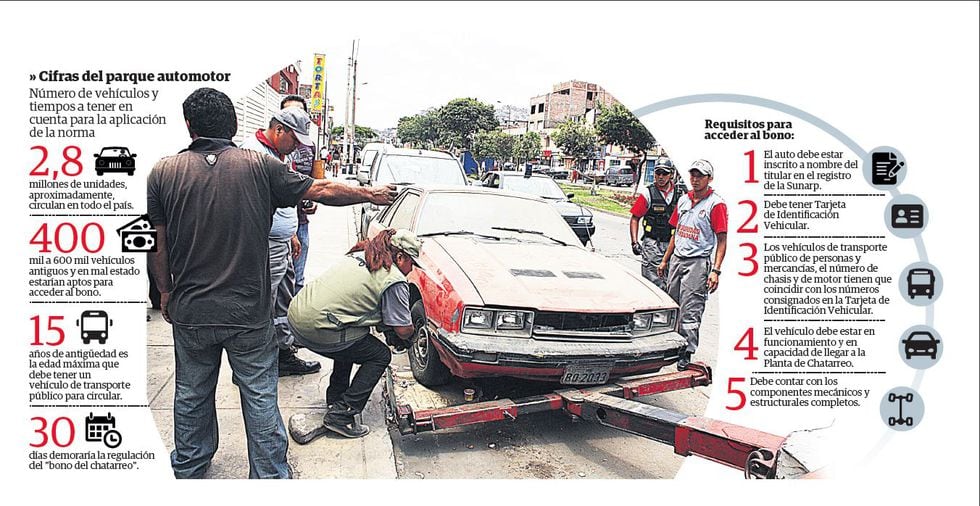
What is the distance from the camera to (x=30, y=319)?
287 centimetres

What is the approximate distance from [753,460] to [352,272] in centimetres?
210

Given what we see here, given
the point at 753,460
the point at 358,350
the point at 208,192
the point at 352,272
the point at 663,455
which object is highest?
the point at 208,192

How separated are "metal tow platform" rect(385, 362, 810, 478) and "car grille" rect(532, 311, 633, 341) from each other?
1.02ft

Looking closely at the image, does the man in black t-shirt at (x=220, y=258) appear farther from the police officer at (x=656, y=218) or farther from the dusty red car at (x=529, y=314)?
the police officer at (x=656, y=218)

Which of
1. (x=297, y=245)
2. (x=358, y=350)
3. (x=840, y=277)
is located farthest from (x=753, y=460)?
(x=297, y=245)

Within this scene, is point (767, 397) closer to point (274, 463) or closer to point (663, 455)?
point (663, 455)

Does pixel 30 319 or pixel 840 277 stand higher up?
pixel 840 277

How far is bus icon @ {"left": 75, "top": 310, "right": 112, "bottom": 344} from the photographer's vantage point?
2914mm

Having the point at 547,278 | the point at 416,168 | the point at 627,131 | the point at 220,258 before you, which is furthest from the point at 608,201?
the point at 220,258

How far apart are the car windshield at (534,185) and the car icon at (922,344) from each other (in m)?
8.22

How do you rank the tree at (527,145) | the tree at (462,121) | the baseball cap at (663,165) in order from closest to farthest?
the baseball cap at (663,165) → the tree at (462,121) → the tree at (527,145)

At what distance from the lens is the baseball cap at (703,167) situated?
3.49 meters

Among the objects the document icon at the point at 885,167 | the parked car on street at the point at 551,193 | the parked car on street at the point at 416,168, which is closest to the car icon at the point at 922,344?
the document icon at the point at 885,167

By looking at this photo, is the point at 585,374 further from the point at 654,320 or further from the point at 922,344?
the point at 922,344
